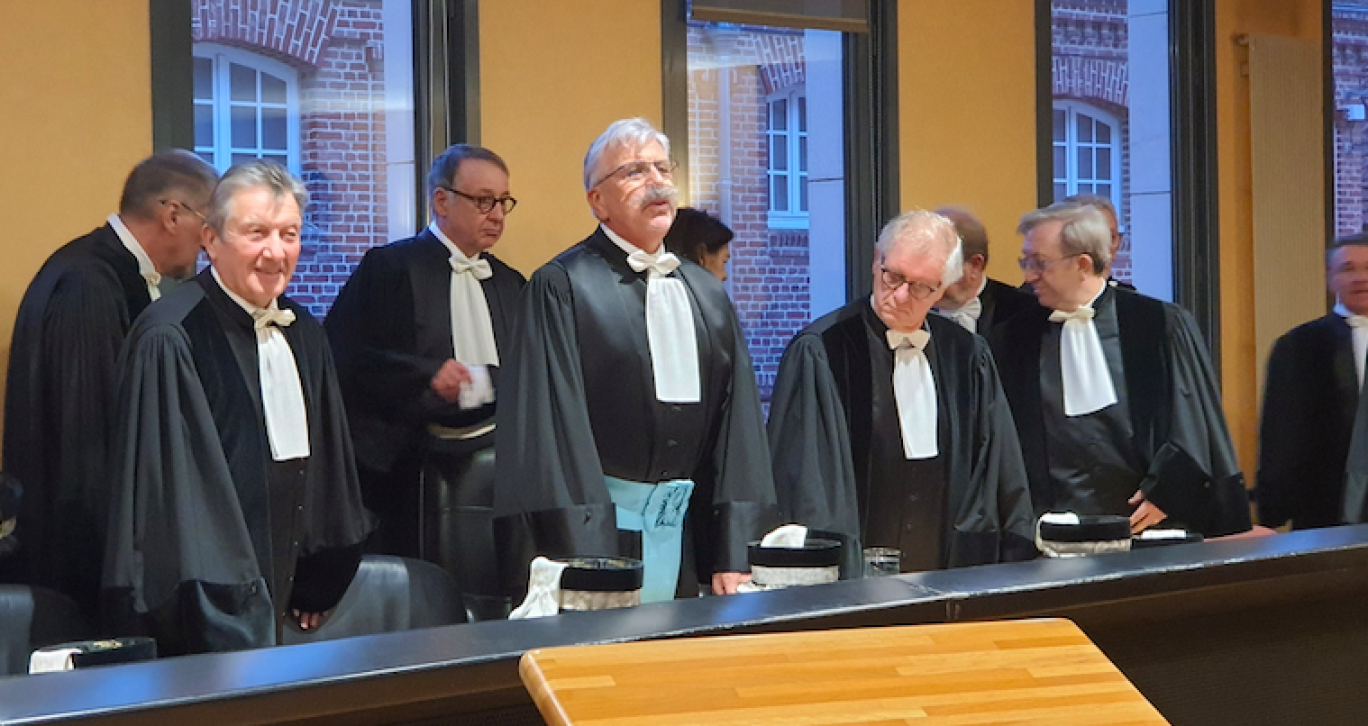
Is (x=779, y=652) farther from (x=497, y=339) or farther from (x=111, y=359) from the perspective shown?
(x=497, y=339)

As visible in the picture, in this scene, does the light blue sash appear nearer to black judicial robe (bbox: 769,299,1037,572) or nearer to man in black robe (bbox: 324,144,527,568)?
black judicial robe (bbox: 769,299,1037,572)

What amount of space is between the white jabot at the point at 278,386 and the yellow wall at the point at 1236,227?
528cm

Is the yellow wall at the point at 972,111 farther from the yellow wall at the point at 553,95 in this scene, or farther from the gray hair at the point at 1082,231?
the gray hair at the point at 1082,231

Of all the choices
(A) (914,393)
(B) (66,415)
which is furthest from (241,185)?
(A) (914,393)

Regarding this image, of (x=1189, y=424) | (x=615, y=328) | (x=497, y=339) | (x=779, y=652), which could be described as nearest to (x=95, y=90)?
(x=497, y=339)

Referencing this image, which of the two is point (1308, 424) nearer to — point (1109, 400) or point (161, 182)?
point (1109, 400)

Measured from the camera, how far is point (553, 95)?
5.91m

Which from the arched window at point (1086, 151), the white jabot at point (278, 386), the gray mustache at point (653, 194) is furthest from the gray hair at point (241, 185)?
the arched window at point (1086, 151)

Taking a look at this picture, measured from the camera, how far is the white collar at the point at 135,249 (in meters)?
4.41

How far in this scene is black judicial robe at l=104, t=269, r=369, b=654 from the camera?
349 cm

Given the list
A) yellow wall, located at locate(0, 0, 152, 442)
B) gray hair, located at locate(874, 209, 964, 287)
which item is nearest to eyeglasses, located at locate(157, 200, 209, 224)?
yellow wall, located at locate(0, 0, 152, 442)

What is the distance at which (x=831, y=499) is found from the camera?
14.3ft

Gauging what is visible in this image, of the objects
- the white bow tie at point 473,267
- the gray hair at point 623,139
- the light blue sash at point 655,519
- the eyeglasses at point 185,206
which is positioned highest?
the gray hair at point 623,139

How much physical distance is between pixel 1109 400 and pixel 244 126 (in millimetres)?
3056
